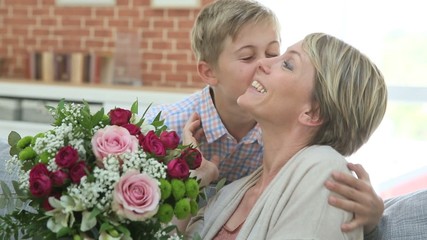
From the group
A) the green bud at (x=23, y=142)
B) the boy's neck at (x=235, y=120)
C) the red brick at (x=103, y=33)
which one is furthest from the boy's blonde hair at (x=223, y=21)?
the red brick at (x=103, y=33)

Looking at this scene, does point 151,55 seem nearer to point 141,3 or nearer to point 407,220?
point 141,3

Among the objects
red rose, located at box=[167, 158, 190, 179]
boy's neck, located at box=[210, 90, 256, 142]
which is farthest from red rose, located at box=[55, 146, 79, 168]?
boy's neck, located at box=[210, 90, 256, 142]

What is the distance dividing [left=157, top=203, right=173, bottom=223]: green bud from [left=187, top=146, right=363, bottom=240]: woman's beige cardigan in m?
0.24

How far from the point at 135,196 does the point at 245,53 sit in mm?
999

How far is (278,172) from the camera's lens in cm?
191

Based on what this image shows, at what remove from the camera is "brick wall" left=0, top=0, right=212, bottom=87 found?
544 cm

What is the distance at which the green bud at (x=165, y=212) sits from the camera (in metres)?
1.65

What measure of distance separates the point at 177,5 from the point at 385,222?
3.75m

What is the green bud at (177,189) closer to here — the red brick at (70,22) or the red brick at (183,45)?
the red brick at (183,45)

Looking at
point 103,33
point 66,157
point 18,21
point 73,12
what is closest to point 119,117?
point 66,157

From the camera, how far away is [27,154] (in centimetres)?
169

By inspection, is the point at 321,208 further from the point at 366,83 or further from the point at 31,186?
the point at 31,186

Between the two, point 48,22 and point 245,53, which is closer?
point 245,53

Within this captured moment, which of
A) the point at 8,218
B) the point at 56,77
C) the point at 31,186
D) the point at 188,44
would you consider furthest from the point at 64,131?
the point at 56,77
